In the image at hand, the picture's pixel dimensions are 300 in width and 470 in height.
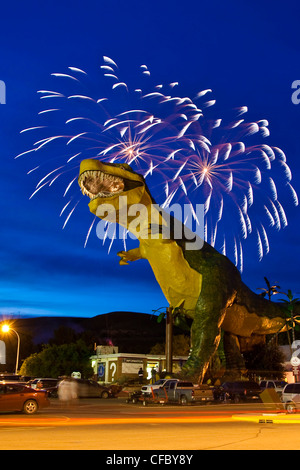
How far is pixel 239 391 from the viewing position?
2789 cm

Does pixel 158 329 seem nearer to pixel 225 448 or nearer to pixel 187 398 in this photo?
pixel 187 398

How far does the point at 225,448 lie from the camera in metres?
9.12

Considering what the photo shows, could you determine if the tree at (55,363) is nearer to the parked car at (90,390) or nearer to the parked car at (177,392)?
the parked car at (90,390)

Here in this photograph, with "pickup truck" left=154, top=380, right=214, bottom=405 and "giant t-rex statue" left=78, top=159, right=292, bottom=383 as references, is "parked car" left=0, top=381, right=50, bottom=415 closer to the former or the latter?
"pickup truck" left=154, top=380, right=214, bottom=405

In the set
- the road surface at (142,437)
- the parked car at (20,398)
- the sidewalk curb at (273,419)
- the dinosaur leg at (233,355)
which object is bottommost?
the road surface at (142,437)

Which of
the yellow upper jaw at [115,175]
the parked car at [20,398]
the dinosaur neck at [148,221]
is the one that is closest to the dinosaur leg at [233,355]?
the dinosaur neck at [148,221]

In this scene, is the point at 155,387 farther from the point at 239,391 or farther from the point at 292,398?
the point at 292,398

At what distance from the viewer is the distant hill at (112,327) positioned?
12862 cm

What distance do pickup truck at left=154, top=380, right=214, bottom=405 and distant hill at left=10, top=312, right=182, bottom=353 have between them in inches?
3530

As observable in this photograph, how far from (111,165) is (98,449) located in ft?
58.2

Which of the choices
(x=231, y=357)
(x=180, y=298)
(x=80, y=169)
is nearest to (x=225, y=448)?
(x=80, y=169)

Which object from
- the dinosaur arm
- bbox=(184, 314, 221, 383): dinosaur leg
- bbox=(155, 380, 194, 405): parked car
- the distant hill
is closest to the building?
the dinosaur arm

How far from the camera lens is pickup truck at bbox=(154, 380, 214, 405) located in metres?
24.1

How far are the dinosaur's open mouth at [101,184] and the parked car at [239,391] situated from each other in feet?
37.8
